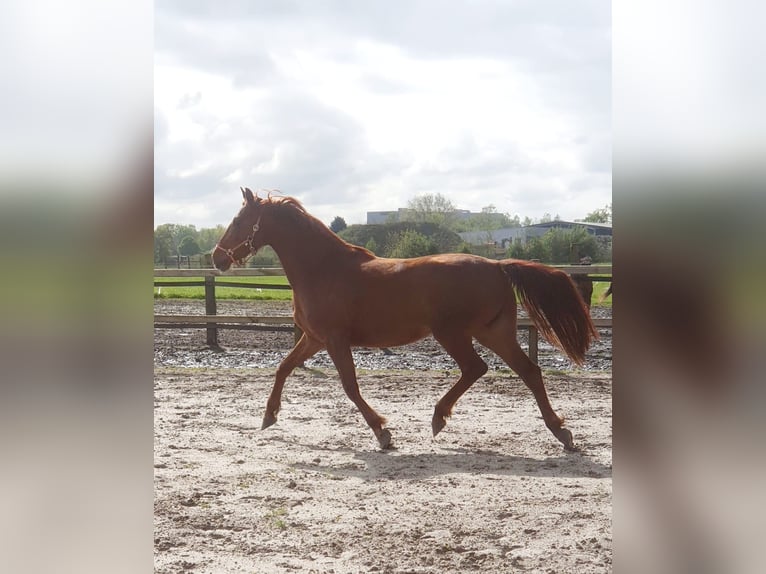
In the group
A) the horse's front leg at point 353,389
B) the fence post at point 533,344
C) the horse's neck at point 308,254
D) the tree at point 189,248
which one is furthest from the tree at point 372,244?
the horse's front leg at point 353,389

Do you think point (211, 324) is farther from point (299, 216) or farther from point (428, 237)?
point (428, 237)

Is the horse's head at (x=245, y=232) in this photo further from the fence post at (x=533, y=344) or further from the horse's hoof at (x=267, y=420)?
the fence post at (x=533, y=344)

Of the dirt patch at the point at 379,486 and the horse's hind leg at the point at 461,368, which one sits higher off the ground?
the horse's hind leg at the point at 461,368

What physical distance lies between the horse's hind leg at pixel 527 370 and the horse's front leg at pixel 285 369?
1411 millimetres

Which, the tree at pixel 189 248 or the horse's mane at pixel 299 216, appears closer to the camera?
the horse's mane at pixel 299 216

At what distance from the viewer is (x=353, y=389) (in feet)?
16.3

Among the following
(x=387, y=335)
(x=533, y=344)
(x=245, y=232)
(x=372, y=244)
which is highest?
(x=372, y=244)

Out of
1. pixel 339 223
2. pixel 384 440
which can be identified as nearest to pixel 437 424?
pixel 384 440

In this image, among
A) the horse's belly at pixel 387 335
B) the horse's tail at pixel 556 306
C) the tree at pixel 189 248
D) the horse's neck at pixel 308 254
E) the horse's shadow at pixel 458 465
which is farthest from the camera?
the tree at pixel 189 248

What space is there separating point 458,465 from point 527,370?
929mm

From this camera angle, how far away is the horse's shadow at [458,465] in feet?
13.5
